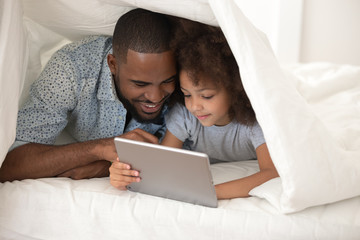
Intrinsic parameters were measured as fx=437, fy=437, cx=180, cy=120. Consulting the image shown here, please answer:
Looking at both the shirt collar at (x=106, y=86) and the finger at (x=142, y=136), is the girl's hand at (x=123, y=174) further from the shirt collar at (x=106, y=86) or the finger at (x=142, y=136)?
the shirt collar at (x=106, y=86)

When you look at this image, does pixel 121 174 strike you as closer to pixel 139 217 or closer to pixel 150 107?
pixel 139 217

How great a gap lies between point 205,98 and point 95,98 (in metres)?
0.38

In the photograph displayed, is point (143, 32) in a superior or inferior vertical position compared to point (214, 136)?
superior

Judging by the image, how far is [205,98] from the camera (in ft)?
4.00

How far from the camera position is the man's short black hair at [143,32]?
49.0 inches

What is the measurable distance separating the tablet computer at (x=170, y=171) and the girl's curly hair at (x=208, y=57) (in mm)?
298

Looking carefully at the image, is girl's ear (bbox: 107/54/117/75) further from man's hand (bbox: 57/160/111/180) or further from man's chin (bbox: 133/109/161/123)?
man's hand (bbox: 57/160/111/180)

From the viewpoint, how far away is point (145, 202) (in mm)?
1035

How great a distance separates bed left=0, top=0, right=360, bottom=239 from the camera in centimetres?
94

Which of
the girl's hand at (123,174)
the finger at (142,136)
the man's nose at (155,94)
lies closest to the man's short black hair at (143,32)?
the man's nose at (155,94)

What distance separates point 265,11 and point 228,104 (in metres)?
2.12

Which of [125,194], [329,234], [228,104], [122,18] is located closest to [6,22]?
[122,18]

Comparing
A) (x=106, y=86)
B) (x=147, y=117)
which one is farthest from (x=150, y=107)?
(x=106, y=86)

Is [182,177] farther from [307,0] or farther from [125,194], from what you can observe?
[307,0]
